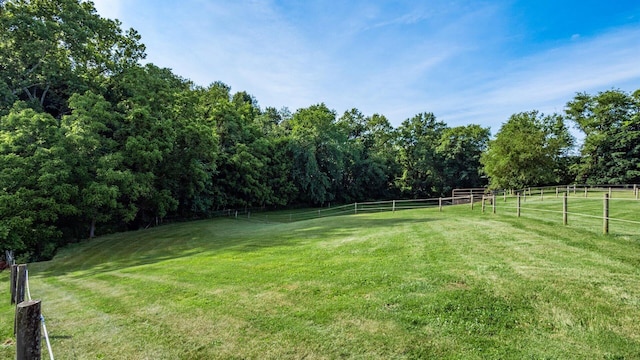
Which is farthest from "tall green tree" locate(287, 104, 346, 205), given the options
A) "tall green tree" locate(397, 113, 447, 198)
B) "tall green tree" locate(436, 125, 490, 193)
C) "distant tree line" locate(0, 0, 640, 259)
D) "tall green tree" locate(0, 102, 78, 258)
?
"tall green tree" locate(0, 102, 78, 258)

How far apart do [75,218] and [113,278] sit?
13.9 meters

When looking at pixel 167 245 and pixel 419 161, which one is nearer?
pixel 167 245

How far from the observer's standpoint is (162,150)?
23.5 m

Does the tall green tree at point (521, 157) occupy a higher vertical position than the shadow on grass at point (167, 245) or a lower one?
higher

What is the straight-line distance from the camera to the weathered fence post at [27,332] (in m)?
3.09

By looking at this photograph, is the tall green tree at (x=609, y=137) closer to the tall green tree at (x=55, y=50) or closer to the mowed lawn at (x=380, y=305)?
the mowed lawn at (x=380, y=305)

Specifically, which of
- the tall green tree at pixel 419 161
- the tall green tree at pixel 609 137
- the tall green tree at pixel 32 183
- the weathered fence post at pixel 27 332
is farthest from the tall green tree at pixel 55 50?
the tall green tree at pixel 609 137

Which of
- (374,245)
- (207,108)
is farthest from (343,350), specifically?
(207,108)

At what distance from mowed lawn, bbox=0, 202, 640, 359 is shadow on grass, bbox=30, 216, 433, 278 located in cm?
351

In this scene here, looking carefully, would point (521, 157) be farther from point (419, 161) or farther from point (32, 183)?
point (32, 183)

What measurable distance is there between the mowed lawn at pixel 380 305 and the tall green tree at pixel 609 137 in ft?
135

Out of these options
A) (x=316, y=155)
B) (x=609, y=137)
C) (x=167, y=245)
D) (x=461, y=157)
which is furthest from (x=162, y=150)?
(x=609, y=137)

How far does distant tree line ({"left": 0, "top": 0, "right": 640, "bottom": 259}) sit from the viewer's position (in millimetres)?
17594

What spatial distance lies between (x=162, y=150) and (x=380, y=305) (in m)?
22.5
